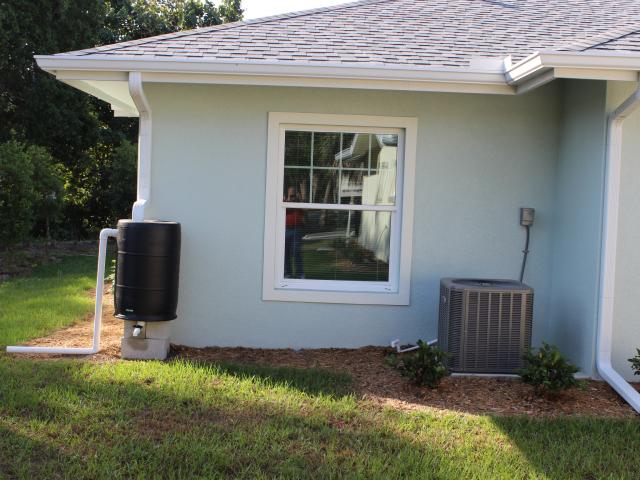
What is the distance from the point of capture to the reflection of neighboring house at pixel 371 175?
6891 millimetres

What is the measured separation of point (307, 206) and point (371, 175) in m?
0.71

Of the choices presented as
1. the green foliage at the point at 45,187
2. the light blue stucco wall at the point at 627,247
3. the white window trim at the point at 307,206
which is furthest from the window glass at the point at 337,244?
the green foliage at the point at 45,187

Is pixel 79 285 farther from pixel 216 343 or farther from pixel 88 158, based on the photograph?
pixel 88 158

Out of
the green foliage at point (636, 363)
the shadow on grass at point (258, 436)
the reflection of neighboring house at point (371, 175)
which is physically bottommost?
the shadow on grass at point (258, 436)

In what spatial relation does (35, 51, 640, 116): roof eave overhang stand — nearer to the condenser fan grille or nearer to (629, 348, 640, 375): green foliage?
the condenser fan grille

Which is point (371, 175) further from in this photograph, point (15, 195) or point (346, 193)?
point (15, 195)

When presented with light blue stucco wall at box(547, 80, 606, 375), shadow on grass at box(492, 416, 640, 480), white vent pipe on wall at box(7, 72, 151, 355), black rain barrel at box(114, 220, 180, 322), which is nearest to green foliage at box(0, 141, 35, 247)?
white vent pipe on wall at box(7, 72, 151, 355)

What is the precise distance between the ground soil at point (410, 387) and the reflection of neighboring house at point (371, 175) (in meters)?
1.32

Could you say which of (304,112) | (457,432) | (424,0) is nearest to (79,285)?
(304,112)

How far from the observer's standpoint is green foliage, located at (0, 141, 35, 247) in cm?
1238

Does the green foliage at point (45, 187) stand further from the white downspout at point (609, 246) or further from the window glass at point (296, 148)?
the white downspout at point (609, 246)

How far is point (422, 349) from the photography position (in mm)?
5520

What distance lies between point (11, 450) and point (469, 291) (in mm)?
3677

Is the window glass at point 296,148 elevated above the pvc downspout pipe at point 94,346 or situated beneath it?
elevated above
